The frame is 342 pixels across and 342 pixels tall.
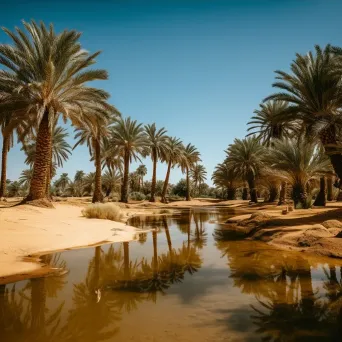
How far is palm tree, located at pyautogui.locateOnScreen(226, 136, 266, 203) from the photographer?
3556cm

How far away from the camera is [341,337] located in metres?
2.95

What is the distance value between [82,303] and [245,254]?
16.0ft

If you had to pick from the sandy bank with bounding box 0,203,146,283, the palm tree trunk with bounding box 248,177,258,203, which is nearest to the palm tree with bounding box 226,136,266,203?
the palm tree trunk with bounding box 248,177,258,203

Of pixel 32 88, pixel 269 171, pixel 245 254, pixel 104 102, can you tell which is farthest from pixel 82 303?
pixel 269 171

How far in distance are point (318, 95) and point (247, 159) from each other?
70.9 ft

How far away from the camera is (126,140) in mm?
34188

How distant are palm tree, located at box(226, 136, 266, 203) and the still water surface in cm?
2976

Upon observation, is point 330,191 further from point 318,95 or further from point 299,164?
point 318,95

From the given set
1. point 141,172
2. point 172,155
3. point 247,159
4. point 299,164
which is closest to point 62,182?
point 141,172

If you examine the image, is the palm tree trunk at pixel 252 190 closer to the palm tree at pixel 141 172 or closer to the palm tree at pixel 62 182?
the palm tree at pixel 141 172

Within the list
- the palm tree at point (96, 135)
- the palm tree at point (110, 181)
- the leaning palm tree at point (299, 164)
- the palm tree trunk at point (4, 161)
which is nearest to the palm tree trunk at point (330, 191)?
the leaning palm tree at point (299, 164)

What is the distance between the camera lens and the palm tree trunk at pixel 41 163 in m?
16.7

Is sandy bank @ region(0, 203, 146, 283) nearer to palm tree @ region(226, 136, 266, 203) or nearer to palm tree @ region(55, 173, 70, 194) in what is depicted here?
palm tree @ region(226, 136, 266, 203)

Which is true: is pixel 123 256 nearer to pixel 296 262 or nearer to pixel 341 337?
pixel 296 262
